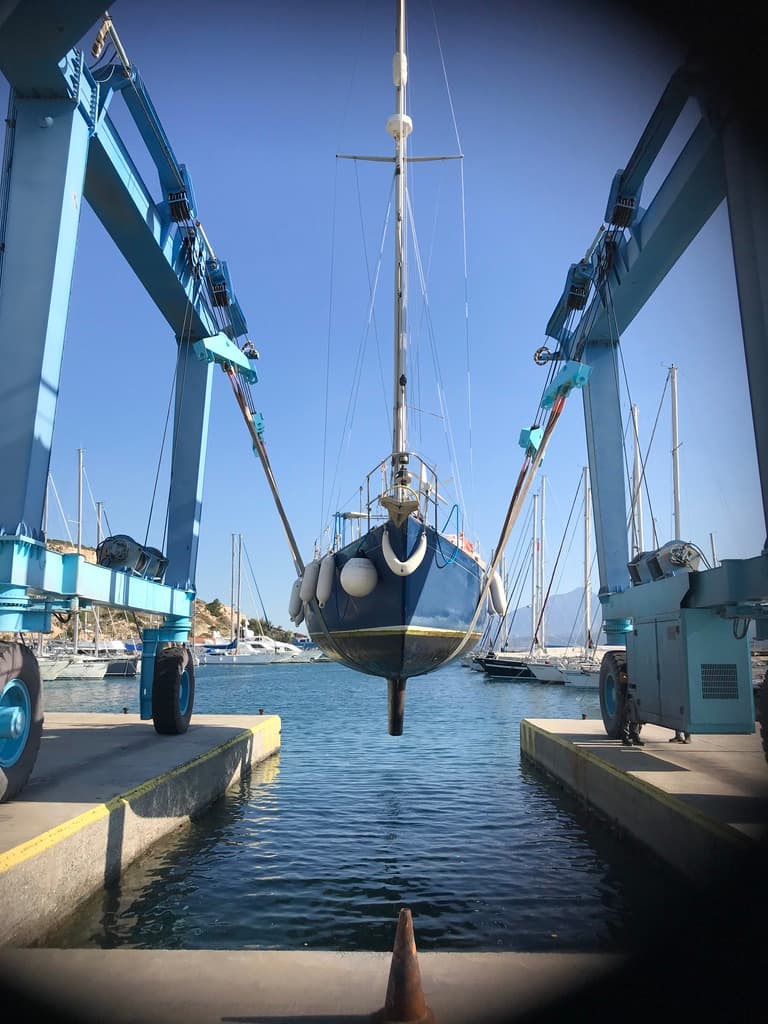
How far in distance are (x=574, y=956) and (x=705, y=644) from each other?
6.11 m

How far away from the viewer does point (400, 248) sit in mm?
12891

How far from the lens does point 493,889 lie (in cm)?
805

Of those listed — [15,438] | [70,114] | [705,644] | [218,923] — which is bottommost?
[218,923]

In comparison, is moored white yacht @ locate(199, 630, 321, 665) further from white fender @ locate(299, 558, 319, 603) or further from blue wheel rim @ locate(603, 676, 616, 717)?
white fender @ locate(299, 558, 319, 603)

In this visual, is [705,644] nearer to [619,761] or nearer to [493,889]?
[619,761]

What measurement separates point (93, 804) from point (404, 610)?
4656 mm

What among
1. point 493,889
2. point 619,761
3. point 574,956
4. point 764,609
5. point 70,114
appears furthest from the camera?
point 619,761

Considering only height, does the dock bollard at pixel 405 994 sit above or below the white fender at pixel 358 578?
below

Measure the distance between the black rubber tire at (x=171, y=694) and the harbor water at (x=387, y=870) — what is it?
69.4 inches

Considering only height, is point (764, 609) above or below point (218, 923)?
above

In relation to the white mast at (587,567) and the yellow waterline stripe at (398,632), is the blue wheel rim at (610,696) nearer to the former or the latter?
the yellow waterline stripe at (398,632)

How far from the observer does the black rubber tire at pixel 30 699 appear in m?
8.02

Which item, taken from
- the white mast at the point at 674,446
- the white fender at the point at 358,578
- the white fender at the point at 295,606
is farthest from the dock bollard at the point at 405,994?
the white mast at the point at 674,446

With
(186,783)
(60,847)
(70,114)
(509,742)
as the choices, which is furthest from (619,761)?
(70,114)
